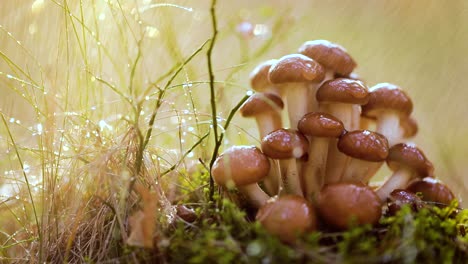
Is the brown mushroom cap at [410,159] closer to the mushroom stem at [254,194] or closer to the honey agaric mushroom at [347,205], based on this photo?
the honey agaric mushroom at [347,205]

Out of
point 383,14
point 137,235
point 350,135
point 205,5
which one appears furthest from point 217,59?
point 137,235

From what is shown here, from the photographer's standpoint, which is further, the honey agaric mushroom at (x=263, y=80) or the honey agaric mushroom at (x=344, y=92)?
the honey agaric mushroom at (x=263, y=80)

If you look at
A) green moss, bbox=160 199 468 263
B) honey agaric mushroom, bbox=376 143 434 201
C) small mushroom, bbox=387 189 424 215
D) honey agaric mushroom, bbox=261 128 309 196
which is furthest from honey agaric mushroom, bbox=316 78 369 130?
green moss, bbox=160 199 468 263

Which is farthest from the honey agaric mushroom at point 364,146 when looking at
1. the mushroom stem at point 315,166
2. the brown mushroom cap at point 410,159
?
the brown mushroom cap at point 410,159

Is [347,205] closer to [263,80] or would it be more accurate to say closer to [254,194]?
[254,194]

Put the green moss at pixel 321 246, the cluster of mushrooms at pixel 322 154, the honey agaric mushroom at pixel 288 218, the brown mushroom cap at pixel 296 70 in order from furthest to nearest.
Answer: the brown mushroom cap at pixel 296 70, the cluster of mushrooms at pixel 322 154, the honey agaric mushroom at pixel 288 218, the green moss at pixel 321 246

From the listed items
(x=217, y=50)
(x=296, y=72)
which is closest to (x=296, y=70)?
(x=296, y=72)
